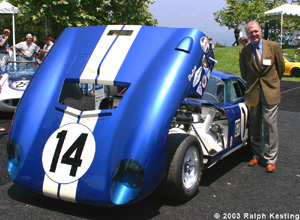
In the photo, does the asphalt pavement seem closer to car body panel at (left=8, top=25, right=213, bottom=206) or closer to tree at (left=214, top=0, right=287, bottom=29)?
car body panel at (left=8, top=25, right=213, bottom=206)

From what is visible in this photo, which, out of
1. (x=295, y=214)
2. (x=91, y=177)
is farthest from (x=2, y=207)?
(x=295, y=214)

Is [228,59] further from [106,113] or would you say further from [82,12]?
[106,113]

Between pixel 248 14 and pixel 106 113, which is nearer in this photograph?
pixel 106 113

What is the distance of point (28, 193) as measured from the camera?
147 inches

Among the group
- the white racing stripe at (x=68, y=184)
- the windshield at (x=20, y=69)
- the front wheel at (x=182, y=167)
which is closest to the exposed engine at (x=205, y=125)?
the front wheel at (x=182, y=167)

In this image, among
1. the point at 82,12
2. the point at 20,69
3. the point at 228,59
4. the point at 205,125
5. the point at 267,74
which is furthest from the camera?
the point at 228,59

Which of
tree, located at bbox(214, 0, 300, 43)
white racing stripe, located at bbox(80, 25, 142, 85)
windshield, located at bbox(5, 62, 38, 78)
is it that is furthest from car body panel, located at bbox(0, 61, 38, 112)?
tree, located at bbox(214, 0, 300, 43)

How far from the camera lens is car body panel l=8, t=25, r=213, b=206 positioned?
3113 mm

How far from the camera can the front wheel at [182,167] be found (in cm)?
333

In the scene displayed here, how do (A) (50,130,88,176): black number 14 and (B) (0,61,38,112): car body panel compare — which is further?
(B) (0,61,38,112): car body panel

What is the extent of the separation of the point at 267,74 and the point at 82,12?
18.8 metres

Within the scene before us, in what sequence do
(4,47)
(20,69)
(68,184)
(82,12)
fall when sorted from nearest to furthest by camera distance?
(68,184) → (20,69) → (4,47) → (82,12)

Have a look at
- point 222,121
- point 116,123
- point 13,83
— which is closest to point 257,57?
point 222,121

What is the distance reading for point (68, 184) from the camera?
3129 mm
